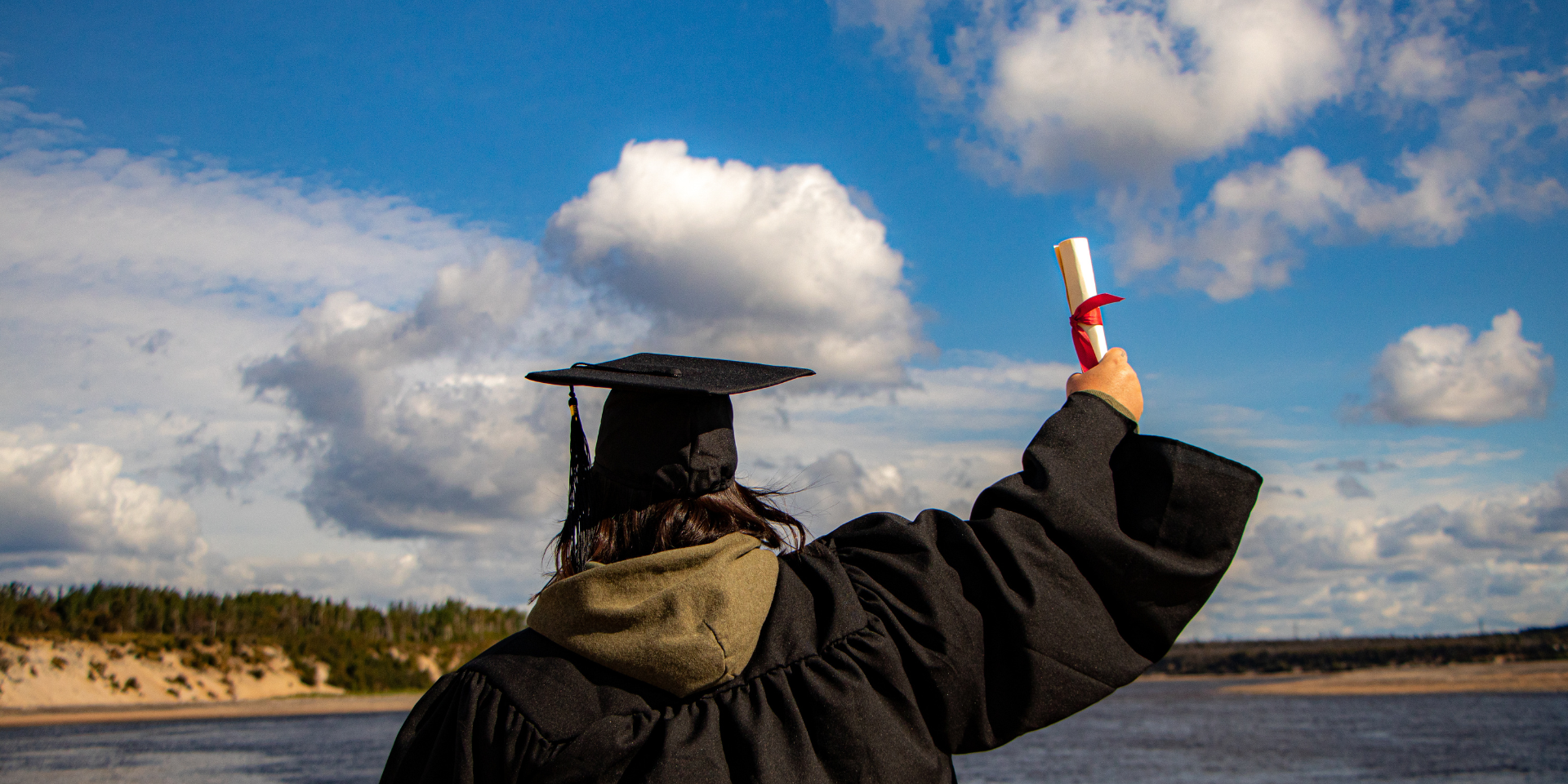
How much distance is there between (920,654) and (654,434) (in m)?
0.60

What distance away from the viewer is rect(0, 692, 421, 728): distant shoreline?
128 feet

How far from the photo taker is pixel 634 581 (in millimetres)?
1479

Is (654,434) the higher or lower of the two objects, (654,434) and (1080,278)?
the lower

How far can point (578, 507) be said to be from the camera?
1862 mm

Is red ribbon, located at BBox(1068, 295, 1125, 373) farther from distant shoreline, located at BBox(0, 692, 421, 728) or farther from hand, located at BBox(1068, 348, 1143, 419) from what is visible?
distant shoreline, located at BBox(0, 692, 421, 728)

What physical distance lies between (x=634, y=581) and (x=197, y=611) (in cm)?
6395

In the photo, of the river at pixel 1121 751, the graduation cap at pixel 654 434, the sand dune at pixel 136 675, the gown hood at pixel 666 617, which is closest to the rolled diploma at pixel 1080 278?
the graduation cap at pixel 654 434

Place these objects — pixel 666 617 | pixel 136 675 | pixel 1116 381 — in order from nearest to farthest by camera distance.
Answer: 1. pixel 666 617
2. pixel 1116 381
3. pixel 136 675

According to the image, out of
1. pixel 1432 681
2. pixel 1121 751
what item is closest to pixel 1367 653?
pixel 1432 681

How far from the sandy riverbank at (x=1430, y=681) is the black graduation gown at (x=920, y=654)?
258 ft

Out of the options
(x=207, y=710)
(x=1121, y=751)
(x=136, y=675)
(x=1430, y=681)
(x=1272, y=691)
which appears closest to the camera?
(x=1121, y=751)

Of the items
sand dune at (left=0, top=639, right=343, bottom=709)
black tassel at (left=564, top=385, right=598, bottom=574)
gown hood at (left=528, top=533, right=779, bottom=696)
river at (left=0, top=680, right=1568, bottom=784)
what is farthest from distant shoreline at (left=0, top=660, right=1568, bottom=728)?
gown hood at (left=528, top=533, right=779, bottom=696)

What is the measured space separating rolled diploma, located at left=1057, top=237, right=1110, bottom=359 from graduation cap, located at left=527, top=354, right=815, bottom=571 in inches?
19.6

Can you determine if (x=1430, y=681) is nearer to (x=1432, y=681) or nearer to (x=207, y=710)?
(x=1432, y=681)
